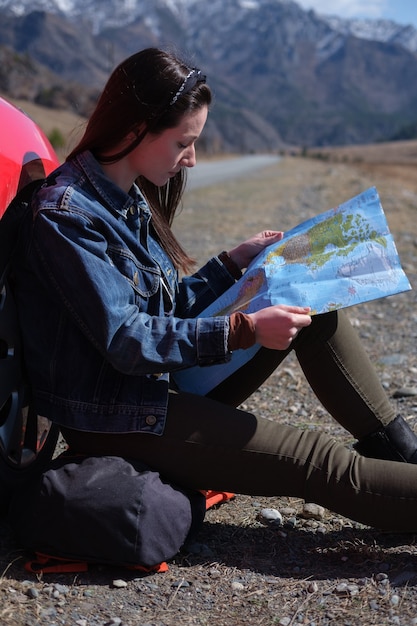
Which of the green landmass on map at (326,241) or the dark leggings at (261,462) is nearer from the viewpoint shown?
the dark leggings at (261,462)

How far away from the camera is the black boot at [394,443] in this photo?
8.97 feet

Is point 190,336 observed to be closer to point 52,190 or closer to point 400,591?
point 52,190

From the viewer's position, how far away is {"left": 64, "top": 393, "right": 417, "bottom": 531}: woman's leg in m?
2.48

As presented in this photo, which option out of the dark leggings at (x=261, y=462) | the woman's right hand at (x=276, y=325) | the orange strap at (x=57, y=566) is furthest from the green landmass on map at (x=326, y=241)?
the orange strap at (x=57, y=566)

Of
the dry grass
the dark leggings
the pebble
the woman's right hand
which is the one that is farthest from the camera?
the pebble

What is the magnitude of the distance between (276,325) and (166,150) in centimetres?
65

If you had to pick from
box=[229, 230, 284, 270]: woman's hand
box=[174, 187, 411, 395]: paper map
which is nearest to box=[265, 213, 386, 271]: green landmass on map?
box=[174, 187, 411, 395]: paper map

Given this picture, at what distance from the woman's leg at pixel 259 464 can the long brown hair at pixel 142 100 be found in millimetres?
838

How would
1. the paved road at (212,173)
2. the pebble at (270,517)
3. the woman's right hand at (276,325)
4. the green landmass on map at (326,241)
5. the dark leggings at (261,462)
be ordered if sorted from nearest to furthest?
the woman's right hand at (276,325)
the dark leggings at (261,462)
the green landmass on map at (326,241)
the pebble at (270,517)
the paved road at (212,173)

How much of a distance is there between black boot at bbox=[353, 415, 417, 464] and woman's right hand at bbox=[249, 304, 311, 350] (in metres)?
0.62

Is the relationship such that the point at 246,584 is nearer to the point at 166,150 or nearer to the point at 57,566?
the point at 57,566

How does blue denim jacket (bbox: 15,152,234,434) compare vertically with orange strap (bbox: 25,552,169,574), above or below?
above

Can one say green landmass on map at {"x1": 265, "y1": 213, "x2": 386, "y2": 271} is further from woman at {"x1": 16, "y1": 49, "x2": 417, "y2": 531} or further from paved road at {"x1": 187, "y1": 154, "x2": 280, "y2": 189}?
paved road at {"x1": 187, "y1": 154, "x2": 280, "y2": 189}

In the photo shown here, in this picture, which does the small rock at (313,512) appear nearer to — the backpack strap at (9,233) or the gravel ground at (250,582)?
the gravel ground at (250,582)
